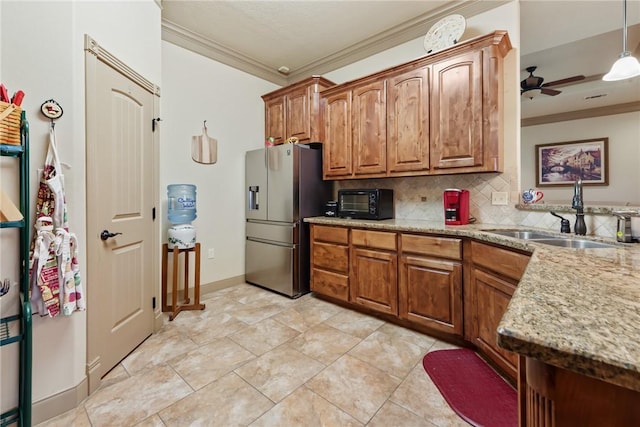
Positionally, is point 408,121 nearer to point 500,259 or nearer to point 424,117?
point 424,117

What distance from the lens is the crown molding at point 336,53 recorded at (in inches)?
107

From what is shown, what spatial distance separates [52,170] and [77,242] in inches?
15.8

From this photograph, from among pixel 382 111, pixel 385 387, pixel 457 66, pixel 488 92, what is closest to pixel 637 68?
pixel 488 92

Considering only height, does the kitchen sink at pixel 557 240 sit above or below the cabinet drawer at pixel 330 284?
above

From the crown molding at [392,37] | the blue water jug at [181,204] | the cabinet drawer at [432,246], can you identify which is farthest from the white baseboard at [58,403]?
the crown molding at [392,37]

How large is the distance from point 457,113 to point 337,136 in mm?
1284

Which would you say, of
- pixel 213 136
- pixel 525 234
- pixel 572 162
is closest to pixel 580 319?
pixel 525 234

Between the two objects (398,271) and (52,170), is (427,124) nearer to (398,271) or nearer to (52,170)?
(398,271)

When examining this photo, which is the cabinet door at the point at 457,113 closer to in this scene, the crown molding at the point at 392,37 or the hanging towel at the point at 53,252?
the crown molding at the point at 392,37

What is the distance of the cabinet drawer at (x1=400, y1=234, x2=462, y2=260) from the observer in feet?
7.19

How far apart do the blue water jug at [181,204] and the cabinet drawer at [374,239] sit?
1734mm

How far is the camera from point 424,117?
103 inches

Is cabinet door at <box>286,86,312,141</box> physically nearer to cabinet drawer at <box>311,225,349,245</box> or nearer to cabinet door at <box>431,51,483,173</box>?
cabinet drawer at <box>311,225,349,245</box>

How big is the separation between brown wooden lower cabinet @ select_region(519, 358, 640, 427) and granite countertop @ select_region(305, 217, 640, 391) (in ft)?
0.23
